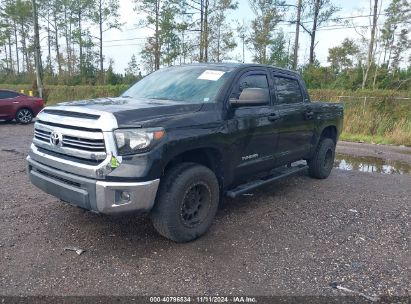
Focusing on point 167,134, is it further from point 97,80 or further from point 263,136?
point 97,80

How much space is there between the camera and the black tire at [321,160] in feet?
21.4

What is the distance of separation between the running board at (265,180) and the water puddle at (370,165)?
2.90 meters

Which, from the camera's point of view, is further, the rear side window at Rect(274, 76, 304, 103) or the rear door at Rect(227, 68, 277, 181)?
the rear side window at Rect(274, 76, 304, 103)

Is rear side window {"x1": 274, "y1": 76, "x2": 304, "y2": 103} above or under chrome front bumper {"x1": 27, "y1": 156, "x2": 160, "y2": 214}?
above

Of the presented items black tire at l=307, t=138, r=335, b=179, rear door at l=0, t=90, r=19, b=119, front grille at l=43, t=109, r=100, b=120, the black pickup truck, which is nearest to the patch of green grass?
black tire at l=307, t=138, r=335, b=179

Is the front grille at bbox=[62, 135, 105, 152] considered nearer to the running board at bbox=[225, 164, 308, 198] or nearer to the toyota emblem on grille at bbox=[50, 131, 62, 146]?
the toyota emblem on grille at bbox=[50, 131, 62, 146]

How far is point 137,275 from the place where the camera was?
127 inches

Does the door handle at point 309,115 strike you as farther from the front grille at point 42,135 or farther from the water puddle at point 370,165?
the front grille at point 42,135

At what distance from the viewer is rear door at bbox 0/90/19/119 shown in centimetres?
1422

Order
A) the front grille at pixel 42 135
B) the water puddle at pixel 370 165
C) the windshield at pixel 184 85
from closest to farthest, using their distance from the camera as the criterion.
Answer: the front grille at pixel 42 135
the windshield at pixel 184 85
the water puddle at pixel 370 165

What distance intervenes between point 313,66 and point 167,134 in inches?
1298

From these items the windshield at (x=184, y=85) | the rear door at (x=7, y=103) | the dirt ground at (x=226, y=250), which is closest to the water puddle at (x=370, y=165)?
the dirt ground at (x=226, y=250)

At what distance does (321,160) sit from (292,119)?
1616 millimetres

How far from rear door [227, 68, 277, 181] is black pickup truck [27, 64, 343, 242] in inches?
0.5
